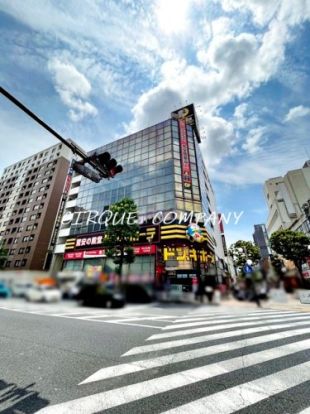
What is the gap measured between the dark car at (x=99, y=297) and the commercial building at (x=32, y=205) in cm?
4601

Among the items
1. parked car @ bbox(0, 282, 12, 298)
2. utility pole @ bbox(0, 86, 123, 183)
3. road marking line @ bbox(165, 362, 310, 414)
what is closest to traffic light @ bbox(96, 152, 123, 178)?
utility pole @ bbox(0, 86, 123, 183)

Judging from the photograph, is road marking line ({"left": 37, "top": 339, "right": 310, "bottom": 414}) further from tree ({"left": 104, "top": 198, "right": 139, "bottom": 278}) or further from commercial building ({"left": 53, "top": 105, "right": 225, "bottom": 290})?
commercial building ({"left": 53, "top": 105, "right": 225, "bottom": 290})

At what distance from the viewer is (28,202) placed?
186ft

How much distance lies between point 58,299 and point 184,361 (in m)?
10.7

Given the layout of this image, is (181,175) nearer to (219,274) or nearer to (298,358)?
(298,358)

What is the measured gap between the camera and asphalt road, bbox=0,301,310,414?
614 cm

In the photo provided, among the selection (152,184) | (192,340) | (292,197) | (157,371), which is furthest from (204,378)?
(292,197)

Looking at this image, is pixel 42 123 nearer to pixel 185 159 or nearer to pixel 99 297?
pixel 99 297

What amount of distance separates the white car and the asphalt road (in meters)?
2.69

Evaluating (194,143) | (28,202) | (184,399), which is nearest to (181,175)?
(194,143)

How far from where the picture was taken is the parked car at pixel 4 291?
1132 millimetres

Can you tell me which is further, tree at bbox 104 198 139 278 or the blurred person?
tree at bbox 104 198 139 278

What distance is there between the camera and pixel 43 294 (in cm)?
125

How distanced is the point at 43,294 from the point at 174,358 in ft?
35.9
